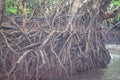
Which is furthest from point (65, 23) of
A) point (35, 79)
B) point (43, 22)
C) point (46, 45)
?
point (35, 79)

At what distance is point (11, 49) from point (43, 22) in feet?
6.08

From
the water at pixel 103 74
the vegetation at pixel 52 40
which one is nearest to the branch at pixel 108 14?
the vegetation at pixel 52 40

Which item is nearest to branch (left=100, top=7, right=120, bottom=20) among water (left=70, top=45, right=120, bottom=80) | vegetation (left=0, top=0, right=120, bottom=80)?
vegetation (left=0, top=0, right=120, bottom=80)

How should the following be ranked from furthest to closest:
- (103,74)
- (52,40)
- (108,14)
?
(108,14) → (103,74) → (52,40)

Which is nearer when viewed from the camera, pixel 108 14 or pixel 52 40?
pixel 52 40

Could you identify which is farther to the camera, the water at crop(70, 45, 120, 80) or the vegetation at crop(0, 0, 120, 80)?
the water at crop(70, 45, 120, 80)

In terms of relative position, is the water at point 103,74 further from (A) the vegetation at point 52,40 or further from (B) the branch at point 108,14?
(B) the branch at point 108,14

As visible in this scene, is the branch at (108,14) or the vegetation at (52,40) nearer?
the vegetation at (52,40)

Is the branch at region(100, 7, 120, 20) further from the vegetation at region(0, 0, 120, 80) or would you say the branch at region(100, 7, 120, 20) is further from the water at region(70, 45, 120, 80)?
the water at region(70, 45, 120, 80)

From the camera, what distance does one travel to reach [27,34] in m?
8.84

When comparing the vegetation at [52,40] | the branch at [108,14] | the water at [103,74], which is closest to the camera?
the vegetation at [52,40]

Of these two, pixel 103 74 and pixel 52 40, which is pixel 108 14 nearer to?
pixel 103 74

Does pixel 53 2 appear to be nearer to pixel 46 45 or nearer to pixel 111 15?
pixel 111 15

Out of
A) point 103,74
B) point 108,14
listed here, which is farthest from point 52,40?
point 108,14
